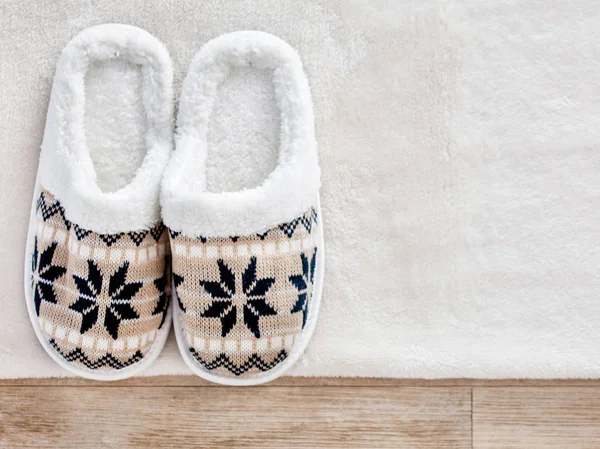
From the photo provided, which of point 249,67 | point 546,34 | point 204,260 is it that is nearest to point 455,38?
point 546,34

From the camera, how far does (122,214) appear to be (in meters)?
0.59

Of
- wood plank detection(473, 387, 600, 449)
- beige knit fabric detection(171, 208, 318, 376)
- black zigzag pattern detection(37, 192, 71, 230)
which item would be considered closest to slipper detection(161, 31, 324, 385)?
beige knit fabric detection(171, 208, 318, 376)

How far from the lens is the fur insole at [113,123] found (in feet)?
2.10

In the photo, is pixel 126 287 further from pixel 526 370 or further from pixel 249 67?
pixel 526 370

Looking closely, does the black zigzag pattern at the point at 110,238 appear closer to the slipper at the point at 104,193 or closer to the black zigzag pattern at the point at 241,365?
the slipper at the point at 104,193

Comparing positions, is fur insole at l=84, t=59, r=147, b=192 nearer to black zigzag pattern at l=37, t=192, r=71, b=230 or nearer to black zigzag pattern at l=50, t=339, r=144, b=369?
black zigzag pattern at l=37, t=192, r=71, b=230

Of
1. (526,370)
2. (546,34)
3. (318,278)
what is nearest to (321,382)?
(318,278)

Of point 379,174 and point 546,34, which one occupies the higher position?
point 546,34

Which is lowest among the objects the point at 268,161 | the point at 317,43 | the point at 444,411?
the point at 444,411

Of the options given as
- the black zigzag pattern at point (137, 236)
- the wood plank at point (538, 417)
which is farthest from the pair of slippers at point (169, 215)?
the wood plank at point (538, 417)

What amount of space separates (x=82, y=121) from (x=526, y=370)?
601mm

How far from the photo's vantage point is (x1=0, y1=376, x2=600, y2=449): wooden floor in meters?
0.70

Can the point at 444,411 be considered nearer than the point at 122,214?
No

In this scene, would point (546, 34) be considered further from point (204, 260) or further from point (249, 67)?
point (204, 260)
